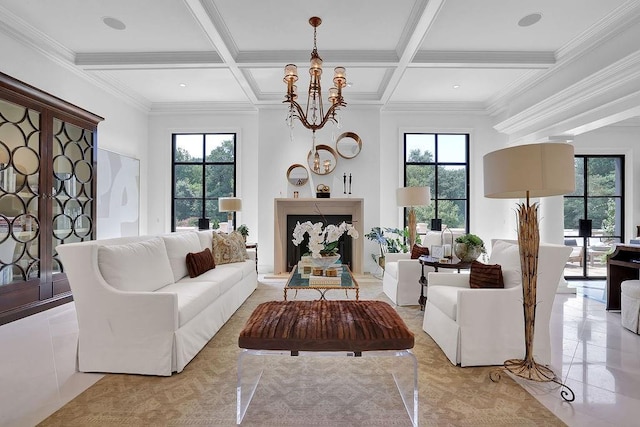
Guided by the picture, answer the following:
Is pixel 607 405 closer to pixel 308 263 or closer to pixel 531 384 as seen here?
pixel 531 384

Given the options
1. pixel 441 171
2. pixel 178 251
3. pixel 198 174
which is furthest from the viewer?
pixel 198 174

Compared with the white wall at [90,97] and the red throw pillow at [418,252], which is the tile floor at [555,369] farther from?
the white wall at [90,97]

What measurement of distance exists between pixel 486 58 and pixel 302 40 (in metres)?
2.42

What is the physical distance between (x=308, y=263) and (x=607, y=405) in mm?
2491

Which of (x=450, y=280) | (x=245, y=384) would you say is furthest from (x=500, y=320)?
(x=245, y=384)

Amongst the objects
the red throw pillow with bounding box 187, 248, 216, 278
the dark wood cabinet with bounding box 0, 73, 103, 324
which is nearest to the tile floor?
the dark wood cabinet with bounding box 0, 73, 103, 324

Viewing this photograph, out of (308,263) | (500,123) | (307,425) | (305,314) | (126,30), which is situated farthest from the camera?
(500,123)

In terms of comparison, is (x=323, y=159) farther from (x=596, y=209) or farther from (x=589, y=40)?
(x=596, y=209)

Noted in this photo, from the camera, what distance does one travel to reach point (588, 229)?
6.07 m

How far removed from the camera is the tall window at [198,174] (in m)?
6.77

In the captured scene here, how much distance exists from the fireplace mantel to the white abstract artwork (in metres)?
2.56

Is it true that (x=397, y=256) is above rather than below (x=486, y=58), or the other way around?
below

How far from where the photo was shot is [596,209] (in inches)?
242

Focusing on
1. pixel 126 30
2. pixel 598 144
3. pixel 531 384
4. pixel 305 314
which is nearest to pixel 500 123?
pixel 598 144
